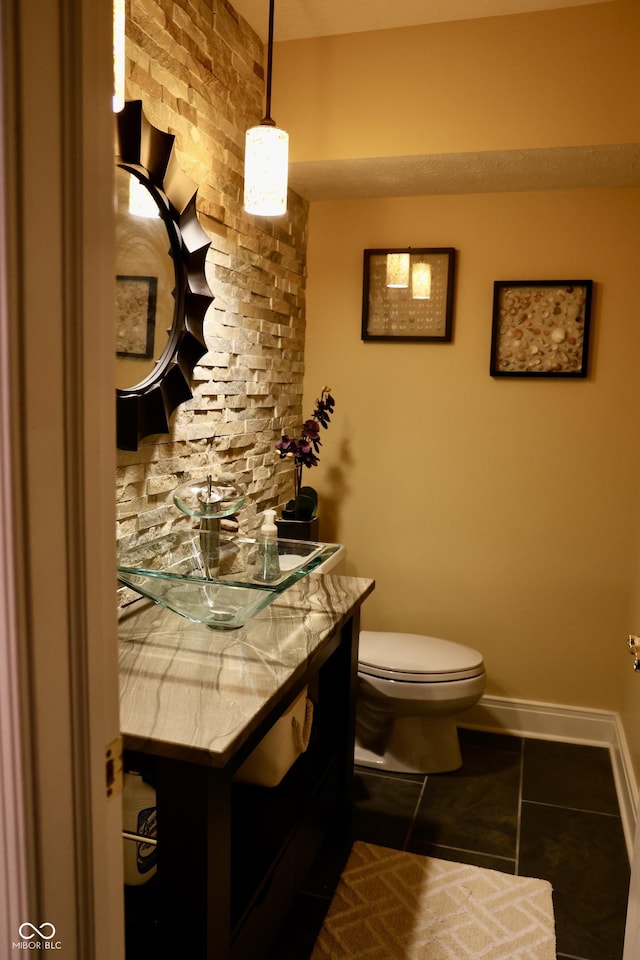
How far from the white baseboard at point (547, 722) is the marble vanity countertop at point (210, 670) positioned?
1327mm

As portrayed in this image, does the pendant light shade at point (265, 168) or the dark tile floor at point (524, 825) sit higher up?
the pendant light shade at point (265, 168)

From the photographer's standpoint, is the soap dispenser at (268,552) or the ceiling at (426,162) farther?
the ceiling at (426,162)

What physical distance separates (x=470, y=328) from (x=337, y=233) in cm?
70

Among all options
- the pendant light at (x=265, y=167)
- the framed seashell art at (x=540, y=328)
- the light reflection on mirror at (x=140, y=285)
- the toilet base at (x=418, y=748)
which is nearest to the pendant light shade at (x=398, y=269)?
the framed seashell art at (x=540, y=328)

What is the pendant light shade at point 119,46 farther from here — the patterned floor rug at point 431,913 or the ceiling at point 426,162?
the patterned floor rug at point 431,913

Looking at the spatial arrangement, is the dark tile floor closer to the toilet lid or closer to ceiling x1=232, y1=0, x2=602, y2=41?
the toilet lid

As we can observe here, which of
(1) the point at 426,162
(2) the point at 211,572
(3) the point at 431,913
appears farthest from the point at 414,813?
(1) the point at 426,162

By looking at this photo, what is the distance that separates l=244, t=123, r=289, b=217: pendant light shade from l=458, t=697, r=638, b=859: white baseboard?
212 cm

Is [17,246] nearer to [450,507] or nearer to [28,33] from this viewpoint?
[28,33]

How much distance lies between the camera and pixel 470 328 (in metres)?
2.94

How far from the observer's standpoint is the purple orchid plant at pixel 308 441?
2.73 meters

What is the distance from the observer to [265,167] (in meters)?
1.98

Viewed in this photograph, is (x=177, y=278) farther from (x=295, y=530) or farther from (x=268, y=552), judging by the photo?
(x=295, y=530)

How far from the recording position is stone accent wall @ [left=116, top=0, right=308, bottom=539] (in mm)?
1849
